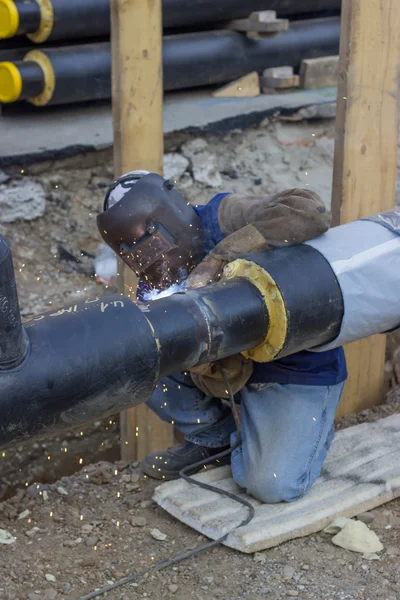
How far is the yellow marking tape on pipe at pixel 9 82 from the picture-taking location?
610 centimetres

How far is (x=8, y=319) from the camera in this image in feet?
6.63

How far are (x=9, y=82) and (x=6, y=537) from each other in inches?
150

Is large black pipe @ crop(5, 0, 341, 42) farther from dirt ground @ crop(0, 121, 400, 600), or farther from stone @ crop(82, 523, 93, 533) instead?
stone @ crop(82, 523, 93, 533)

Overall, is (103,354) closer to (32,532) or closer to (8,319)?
(8,319)

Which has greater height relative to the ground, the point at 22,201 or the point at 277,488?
the point at 22,201

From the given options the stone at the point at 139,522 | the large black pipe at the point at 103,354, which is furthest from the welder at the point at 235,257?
the large black pipe at the point at 103,354

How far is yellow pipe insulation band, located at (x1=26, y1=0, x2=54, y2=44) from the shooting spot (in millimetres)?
6168

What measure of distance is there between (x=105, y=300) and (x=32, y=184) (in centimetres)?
375

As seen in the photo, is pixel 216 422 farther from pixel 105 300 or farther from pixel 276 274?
pixel 105 300

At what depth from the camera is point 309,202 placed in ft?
9.80

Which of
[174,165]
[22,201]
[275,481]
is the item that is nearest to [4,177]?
[22,201]

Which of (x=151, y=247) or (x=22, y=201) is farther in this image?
(x=22, y=201)

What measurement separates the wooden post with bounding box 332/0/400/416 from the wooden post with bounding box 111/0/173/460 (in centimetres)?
79

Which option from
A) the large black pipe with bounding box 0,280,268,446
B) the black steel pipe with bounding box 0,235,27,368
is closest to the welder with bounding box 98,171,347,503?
the large black pipe with bounding box 0,280,268,446
